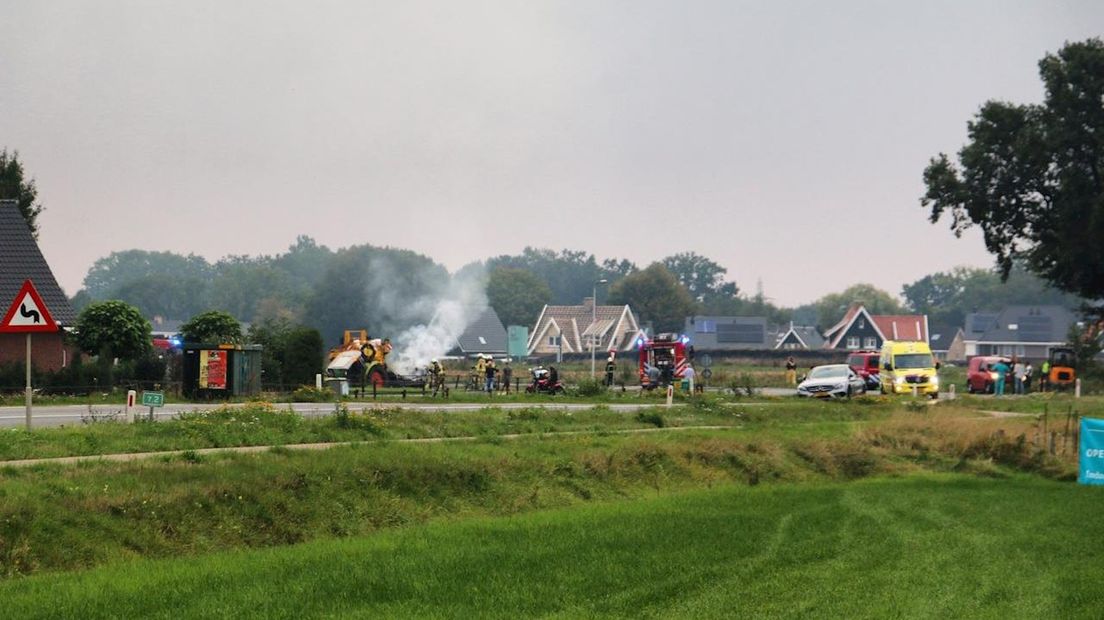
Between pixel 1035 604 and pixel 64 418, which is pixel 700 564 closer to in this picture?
pixel 1035 604

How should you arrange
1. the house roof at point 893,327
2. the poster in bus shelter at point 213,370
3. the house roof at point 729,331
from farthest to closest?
the house roof at point 729,331 < the house roof at point 893,327 < the poster in bus shelter at point 213,370

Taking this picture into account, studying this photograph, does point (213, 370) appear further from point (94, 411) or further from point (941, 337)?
point (941, 337)

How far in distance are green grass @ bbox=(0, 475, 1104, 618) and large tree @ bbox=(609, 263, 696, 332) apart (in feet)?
430

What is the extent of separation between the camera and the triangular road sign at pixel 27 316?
70.9ft

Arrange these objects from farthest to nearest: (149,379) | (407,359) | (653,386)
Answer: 1. (407,359)
2. (653,386)
3. (149,379)

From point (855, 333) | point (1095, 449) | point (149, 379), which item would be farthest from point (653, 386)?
point (855, 333)

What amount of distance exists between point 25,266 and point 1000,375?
48.6 meters

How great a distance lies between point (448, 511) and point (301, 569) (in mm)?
6696

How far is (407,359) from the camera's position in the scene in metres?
81.1

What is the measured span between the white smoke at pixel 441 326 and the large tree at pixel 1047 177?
3166 cm

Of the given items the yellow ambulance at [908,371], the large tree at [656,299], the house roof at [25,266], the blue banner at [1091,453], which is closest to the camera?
the blue banner at [1091,453]

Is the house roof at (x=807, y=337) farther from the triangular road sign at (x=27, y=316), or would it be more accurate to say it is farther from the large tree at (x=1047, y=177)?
the triangular road sign at (x=27, y=316)

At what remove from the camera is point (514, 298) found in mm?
161875

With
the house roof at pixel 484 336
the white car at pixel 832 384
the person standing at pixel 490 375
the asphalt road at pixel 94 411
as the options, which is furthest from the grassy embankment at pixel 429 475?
the house roof at pixel 484 336
